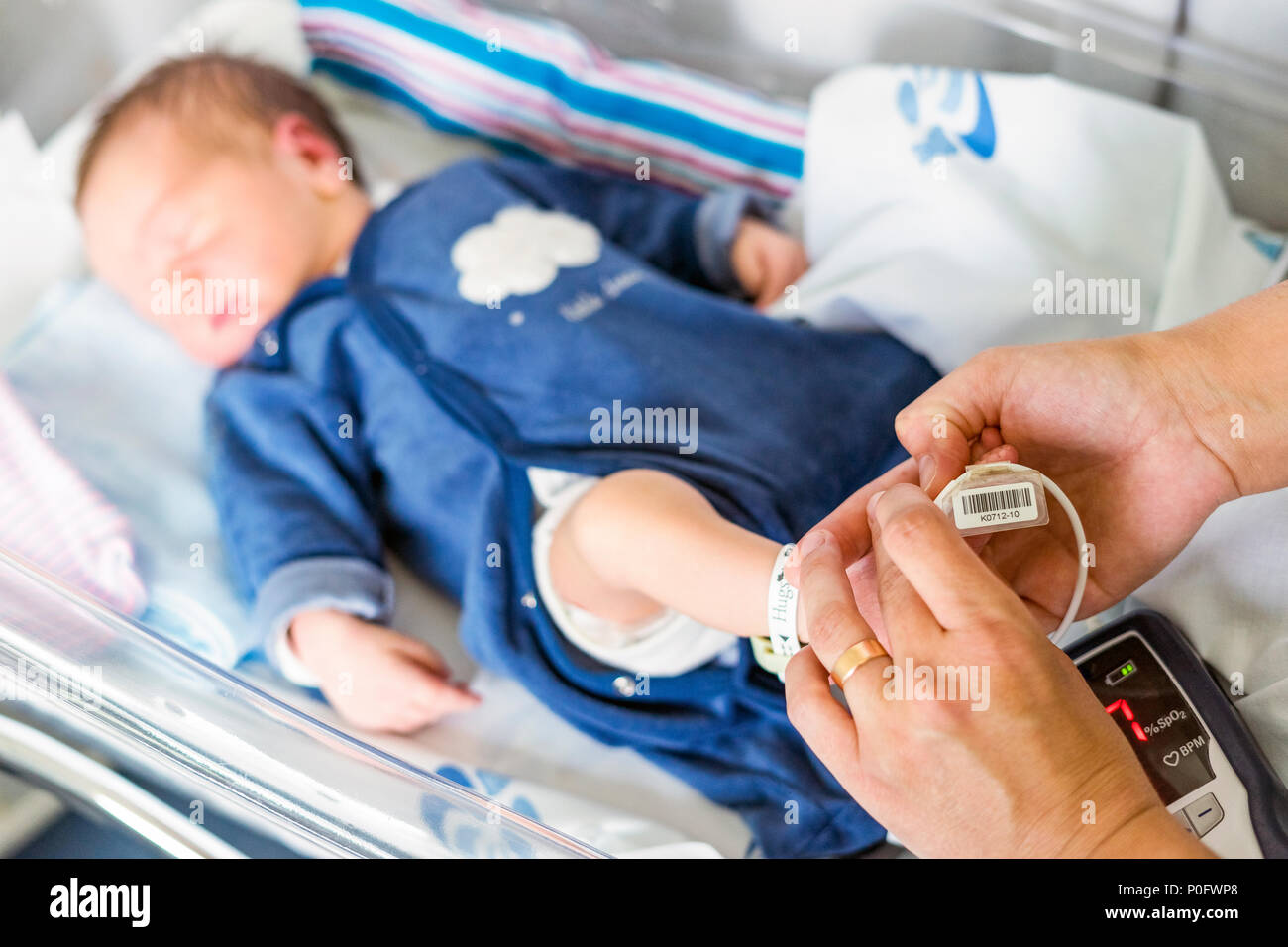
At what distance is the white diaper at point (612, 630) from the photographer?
3.22 ft

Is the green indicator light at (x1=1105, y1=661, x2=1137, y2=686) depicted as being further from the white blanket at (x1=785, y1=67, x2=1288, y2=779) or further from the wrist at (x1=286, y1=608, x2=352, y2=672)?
the wrist at (x1=286, y1=608, x2=352, y2=672)

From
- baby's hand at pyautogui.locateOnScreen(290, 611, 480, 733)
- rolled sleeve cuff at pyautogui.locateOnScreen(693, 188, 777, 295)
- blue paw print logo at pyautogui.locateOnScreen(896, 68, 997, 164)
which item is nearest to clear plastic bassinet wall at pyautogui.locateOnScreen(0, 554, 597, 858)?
baby's hand at pyautogui.locateOnScreen(290, 611, 480, 733)

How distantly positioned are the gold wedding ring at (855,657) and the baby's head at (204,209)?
881mm

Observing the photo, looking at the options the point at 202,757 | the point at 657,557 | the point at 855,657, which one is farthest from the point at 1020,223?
the point at 202,757

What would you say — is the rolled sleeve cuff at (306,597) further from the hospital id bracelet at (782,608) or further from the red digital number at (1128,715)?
the red digital number at (1128,715)

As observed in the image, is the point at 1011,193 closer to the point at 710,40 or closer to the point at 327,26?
the point at 710,40

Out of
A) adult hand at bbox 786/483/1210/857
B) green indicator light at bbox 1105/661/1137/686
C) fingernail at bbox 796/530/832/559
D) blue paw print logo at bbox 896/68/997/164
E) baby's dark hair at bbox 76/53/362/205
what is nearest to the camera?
adult hand at bbox 786/483/1210/857

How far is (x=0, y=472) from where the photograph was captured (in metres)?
1.14

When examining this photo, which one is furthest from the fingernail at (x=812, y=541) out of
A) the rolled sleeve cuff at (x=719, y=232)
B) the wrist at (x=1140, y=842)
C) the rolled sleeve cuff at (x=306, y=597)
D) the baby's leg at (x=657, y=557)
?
the rolled sleeve cuff at (x=719, y=232)

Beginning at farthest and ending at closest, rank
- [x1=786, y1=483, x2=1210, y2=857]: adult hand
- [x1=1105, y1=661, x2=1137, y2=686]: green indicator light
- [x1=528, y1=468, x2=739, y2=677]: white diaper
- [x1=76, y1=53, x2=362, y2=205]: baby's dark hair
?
[x1=76, y1=53, x2=362, y2=205]: baby's dark hair < [x1=528, y1=468, x2=739, y2=677]: white diaper < [x1=1105, y1=661, x2=1137, y2=686]: green indicator light < [x1=786, y1=483, x2=1210, y2=857]: adult hand

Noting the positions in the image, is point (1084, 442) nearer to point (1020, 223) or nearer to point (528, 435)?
point (1020, 223)

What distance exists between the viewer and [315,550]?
1.09 meters

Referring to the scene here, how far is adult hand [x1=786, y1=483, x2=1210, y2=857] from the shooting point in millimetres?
556

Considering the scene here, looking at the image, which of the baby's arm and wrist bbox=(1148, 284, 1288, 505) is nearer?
wrist bbox=(1148, 284, 1288, 505)
